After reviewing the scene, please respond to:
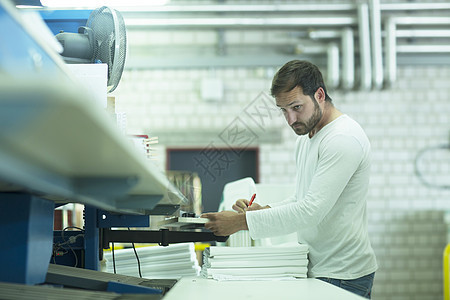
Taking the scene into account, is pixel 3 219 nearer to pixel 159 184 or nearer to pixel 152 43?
pixel 159 184

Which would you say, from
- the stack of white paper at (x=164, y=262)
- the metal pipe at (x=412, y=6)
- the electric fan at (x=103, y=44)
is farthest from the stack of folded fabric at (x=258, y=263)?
the metal pipe at (x=412, y=6)

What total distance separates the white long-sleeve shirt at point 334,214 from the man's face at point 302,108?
12 centimetres

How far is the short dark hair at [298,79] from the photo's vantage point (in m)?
2.14

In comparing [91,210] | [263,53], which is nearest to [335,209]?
[91,210]

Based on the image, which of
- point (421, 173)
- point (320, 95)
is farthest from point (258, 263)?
point (421, 173)

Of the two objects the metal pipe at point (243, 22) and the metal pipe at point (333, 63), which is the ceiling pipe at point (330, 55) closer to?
the metal pipe at point (333, 63)

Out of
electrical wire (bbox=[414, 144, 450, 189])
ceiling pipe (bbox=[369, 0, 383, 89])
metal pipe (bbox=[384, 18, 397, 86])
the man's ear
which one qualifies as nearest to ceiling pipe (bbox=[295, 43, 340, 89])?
ceiling pipe (bbox=[369, 0, 383, 89])

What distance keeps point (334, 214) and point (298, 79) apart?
1.98 feet

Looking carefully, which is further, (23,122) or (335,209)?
(335,209)

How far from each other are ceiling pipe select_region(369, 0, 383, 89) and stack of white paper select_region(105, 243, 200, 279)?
172 inches

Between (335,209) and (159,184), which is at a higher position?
(159,184)

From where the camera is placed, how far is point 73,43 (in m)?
2.08

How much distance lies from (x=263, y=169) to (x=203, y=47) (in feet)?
5.96

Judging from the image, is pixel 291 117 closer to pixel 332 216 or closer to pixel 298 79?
pixel 298 79
